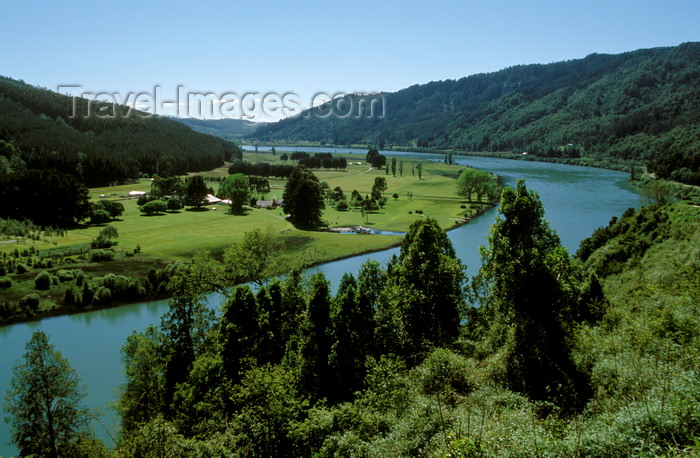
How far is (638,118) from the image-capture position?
653 feet

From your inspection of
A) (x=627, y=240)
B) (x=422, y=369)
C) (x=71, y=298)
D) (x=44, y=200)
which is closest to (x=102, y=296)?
(x=71, y=298)

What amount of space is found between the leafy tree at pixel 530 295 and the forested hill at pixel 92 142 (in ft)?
342

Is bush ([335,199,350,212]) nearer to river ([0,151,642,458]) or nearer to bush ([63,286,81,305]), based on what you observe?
river ([0,151,642,458])

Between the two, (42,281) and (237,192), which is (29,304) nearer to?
(42,281)

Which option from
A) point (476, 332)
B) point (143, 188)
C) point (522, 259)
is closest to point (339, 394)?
point (476, 332)

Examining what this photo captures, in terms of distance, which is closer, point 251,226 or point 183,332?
point 183,332

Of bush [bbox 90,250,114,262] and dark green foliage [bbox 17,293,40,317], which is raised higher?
bush [bbox 90,250,114,262]

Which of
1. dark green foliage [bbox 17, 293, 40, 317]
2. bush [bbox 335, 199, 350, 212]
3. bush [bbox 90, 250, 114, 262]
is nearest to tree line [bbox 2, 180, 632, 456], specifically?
dark green foliage [bbox 17, 293, 40, 317]

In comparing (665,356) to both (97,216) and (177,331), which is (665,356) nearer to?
(177,331)

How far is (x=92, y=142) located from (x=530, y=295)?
5958 inches

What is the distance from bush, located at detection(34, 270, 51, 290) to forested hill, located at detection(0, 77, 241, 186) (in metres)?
63.1

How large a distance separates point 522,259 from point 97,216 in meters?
73.6

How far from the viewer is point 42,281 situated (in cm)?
4144

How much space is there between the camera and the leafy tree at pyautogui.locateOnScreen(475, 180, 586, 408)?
1372 cm
